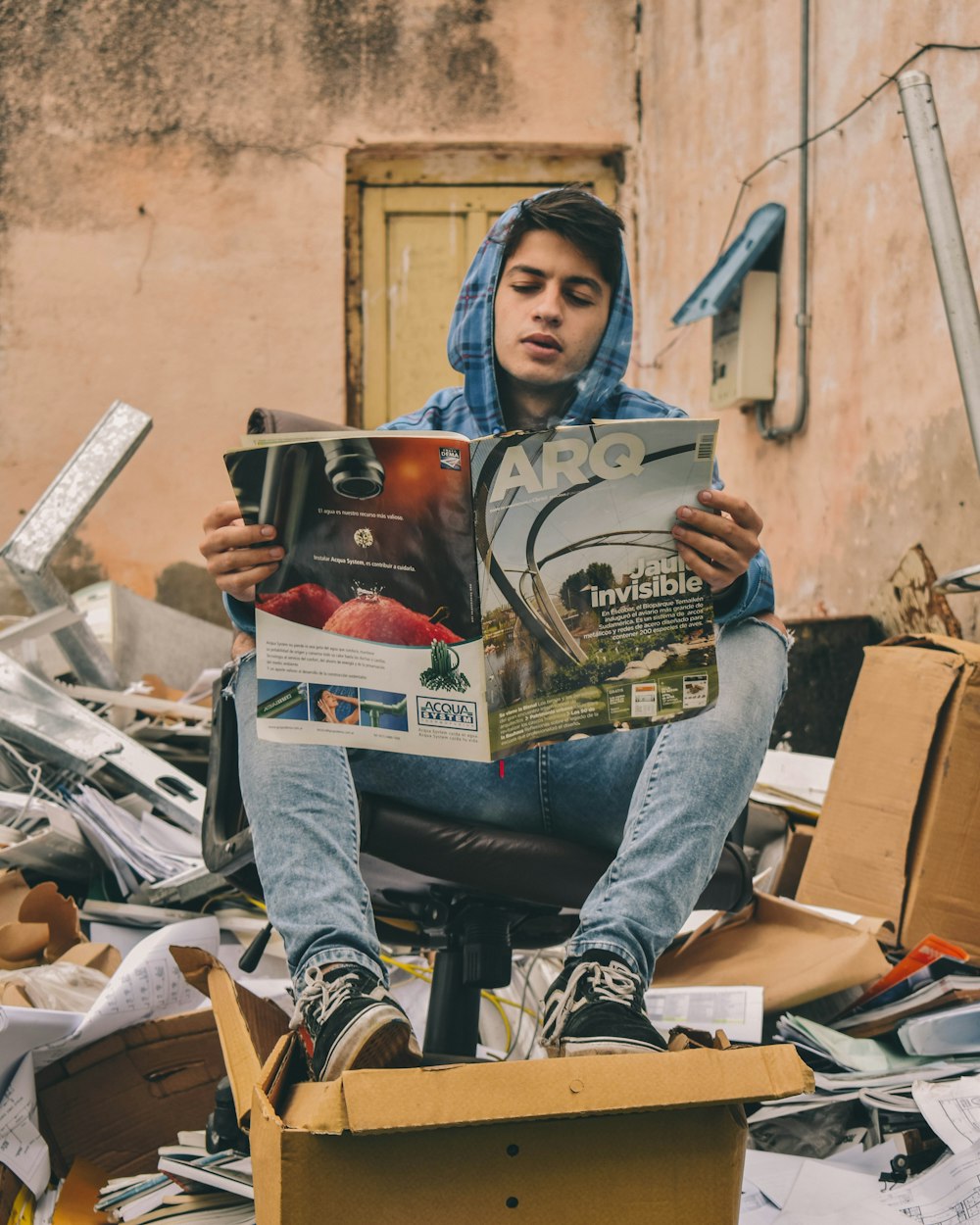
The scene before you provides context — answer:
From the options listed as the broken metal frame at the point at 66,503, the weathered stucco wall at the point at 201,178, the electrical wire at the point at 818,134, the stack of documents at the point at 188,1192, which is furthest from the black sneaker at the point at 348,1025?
the weathered stucco wall at the point at 201,178

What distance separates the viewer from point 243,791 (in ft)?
4.31

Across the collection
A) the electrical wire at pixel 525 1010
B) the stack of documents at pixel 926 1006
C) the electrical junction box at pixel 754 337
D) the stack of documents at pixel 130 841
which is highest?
the electrical junction box at pixel 754 337

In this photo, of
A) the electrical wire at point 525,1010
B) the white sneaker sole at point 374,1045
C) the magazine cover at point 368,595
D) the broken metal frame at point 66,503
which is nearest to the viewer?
the white sneaker sole at point 374,1045

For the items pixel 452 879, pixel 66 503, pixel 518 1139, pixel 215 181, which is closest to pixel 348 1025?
pixel 518 1139

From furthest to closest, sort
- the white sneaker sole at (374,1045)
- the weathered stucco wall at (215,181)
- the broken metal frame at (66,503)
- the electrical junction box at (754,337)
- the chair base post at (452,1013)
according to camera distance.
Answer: the weathered stucco wall at (215,181), the electrical junction box at (754,337), the broken metal frame at (66,503), the chair base post at (452,1013), the white sneaker sole at (374,1045)

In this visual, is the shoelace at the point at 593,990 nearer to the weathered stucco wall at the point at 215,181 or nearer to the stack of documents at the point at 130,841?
the stack of documents at the point at 130,841

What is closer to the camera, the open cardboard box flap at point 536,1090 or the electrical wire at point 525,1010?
the open cardboard box flap at point 536,1090

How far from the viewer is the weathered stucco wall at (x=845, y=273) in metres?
2.97

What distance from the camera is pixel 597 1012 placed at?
43.7 inches

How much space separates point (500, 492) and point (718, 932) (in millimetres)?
1102

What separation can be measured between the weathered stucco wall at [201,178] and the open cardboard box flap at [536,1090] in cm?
482

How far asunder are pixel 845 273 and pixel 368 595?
283 cm

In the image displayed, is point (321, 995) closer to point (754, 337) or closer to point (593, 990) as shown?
point (593, 990)

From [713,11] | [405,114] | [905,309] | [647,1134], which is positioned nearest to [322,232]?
[405,114]
